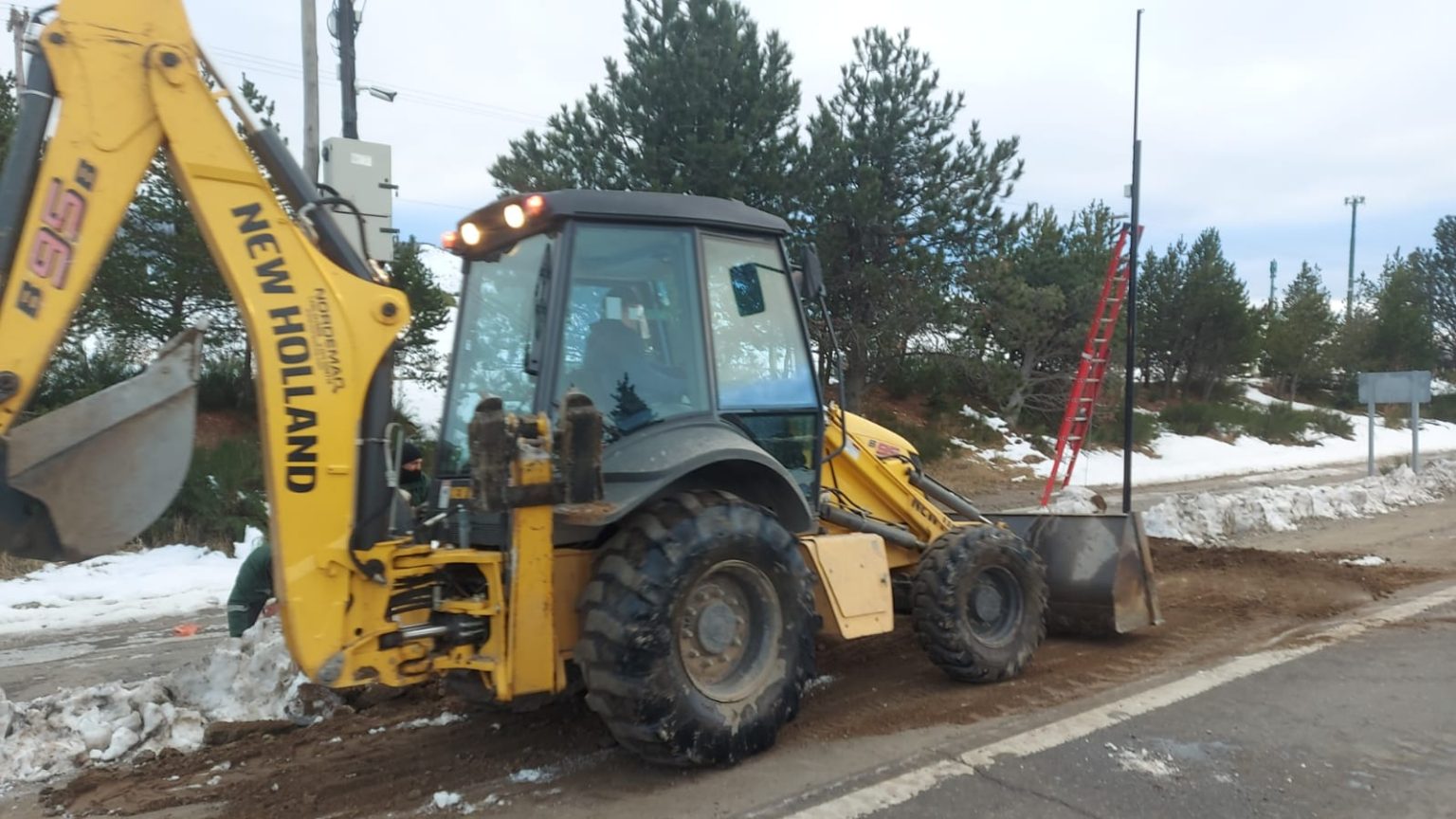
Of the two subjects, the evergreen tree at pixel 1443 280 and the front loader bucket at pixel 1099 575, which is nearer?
the front loader bucket at pixel 1099 575

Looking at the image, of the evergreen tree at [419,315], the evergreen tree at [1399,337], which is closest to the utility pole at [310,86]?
the evergreen tree at [419,315]

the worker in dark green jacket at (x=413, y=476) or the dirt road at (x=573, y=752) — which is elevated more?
the worker in dark green jacket at (x=413, y=476)

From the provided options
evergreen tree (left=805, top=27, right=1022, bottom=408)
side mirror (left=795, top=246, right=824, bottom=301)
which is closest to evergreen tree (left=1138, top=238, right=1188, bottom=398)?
evergreen tree (left=805, top=27, right=1022, bottom=408)

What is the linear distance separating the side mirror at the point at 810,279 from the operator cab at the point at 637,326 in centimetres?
7

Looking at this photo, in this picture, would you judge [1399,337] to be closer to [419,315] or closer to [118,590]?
[419,315]

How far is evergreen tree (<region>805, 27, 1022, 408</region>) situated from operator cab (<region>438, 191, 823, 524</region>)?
11188 mm

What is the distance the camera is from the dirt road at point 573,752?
3.77 m

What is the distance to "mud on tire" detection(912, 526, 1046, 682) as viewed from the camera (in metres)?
5.07

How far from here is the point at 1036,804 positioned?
372 cm

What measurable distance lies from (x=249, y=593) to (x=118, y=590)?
408 cm

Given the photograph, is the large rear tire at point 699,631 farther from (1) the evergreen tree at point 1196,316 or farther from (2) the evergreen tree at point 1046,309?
(1) the evergreen tree at point 1196,316

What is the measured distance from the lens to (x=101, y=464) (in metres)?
3.24

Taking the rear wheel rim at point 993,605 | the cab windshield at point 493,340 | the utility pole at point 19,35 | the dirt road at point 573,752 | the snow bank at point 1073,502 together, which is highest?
the utility pole at point 19,35

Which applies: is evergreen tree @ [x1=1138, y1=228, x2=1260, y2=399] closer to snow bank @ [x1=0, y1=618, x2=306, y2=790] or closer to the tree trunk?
the tree trunk
